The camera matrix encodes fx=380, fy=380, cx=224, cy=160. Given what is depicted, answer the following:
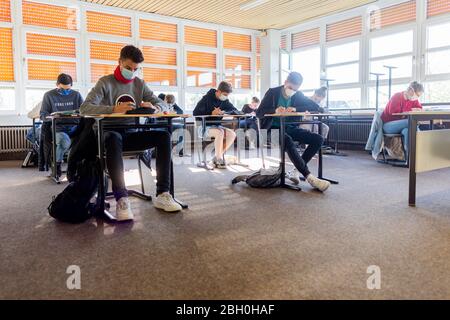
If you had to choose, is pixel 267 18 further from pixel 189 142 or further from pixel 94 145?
pixel 94 145

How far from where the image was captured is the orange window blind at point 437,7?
614 centimetres

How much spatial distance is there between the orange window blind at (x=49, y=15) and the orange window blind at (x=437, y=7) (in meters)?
6.15

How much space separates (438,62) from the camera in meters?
6.32

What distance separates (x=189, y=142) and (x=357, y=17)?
4.12 meters

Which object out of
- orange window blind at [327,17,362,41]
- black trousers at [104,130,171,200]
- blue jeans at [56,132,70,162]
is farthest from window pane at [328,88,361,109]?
black trousers at [104,130,171,200]

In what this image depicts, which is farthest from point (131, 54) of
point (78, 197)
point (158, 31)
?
point (158, 31)

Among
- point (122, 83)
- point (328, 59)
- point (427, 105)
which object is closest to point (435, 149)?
point (122, 83)

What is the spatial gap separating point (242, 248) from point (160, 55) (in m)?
6.64

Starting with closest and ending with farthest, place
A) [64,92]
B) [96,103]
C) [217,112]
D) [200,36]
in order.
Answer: [96,103], [217,112], [64,92], [200,36]

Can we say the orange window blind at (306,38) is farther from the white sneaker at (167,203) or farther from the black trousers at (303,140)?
the white sneaker at (167,203)

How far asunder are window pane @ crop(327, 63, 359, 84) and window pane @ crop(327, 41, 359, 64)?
14 centimetres

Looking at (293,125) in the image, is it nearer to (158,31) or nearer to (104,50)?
(104,50)

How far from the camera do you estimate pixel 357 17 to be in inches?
293

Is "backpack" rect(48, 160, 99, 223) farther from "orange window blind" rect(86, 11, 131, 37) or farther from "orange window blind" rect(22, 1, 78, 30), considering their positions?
"orange window blind" rect(86, 11, 131, 37)
